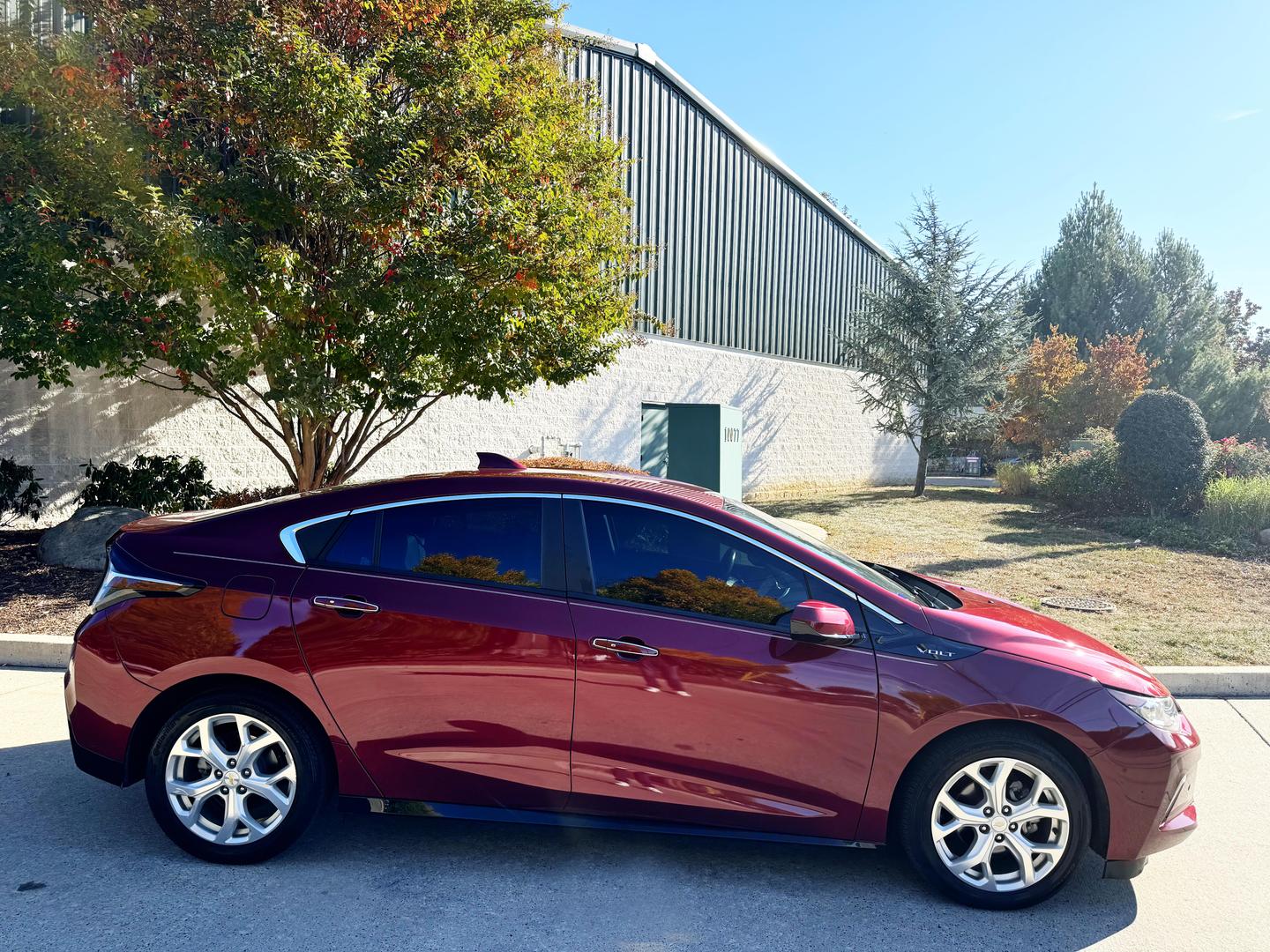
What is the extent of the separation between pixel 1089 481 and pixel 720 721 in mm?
14424

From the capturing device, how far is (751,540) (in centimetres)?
359

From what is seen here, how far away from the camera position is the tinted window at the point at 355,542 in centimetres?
364

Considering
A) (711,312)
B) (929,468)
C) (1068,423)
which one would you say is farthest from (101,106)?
(929,468)

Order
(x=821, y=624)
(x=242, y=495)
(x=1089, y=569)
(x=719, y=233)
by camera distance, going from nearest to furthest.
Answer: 1. (x=821, y=624)
2. (x=242, y=495)
3. (x=1089, y=569)
4. (x=719, y=233)

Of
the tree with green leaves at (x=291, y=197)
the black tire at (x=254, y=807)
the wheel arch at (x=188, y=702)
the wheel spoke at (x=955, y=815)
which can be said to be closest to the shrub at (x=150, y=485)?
the tree with green leaves at (x=291, y=197)

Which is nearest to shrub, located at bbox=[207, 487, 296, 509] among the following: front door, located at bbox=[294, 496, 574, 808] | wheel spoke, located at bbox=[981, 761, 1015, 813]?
front door, located at bbox=[294, 496, 574, 808]

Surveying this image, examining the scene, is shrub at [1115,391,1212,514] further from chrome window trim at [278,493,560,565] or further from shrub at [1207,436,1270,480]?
chrome window trim at [278,493,560,565]

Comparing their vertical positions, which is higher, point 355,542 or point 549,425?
point 549,425

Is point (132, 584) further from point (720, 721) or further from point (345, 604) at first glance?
point (720, 721)

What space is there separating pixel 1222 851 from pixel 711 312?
17.8 meters

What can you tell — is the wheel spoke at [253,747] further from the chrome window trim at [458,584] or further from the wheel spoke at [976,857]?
the wheel spoke at [976,857]

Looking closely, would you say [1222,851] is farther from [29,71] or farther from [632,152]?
[632,152]

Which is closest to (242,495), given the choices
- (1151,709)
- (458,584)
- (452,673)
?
(458,584)

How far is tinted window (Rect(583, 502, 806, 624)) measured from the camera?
11.5 ft
